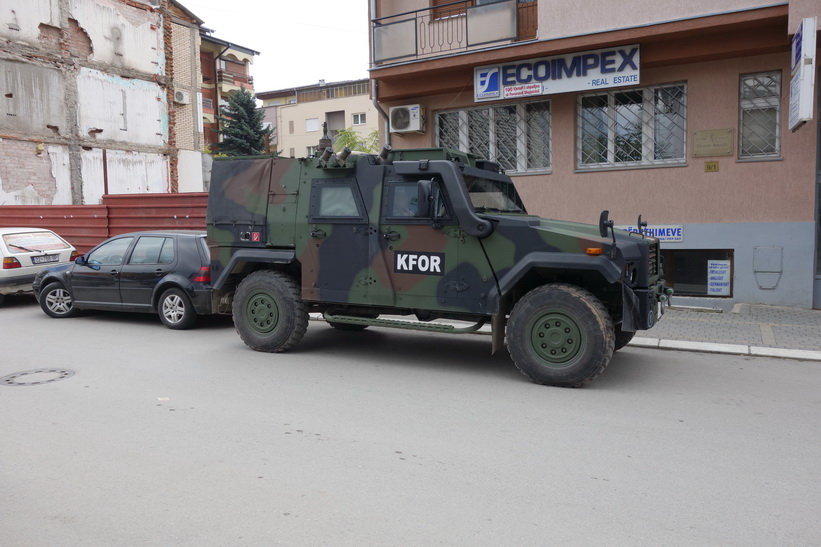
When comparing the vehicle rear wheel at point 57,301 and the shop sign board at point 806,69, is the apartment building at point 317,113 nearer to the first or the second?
the vehicle rear wheel at point 57,301

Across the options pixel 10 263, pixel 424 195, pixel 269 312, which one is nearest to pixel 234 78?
pixel 10 263

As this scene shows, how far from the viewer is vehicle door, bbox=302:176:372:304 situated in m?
7.36

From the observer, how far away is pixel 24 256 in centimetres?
1227

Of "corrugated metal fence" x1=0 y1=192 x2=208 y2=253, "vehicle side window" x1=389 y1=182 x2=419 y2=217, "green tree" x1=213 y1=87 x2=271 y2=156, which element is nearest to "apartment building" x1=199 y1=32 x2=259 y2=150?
"green tree" x1=213 y1=87 x2=271 y2=156

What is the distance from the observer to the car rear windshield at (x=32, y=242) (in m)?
12.3

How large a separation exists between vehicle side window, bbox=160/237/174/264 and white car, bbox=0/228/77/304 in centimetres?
405

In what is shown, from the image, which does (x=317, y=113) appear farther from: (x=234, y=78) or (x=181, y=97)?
(x=181, y=97)

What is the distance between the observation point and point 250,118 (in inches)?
1580

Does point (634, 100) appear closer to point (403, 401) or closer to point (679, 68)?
point (679, 68)

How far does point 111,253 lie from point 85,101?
51.7ft

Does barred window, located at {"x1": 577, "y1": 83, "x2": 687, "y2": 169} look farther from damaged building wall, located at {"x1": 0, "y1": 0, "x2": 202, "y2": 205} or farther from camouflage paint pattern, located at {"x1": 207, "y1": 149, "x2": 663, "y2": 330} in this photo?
damaged building wall, located at {"x1": 0, "y1": 0, "x2": 202, "y2": 205}

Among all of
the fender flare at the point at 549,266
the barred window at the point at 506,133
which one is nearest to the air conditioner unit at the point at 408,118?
the barred window at the point at 506,133

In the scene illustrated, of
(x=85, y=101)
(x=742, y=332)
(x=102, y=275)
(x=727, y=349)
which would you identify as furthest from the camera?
(x=85, y=101)

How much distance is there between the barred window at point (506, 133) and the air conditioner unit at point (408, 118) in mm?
457
